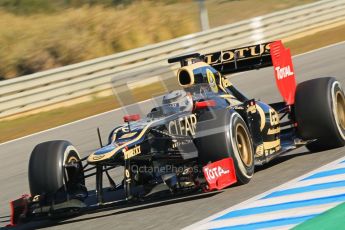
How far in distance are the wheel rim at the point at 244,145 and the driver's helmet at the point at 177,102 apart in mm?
591

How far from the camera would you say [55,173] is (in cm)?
775

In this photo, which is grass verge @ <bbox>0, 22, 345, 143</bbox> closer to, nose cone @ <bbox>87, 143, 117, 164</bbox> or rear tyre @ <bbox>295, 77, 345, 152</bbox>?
rear tyre @ <bbox>295, 77, 345, 152</bbox>

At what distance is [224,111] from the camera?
312 inches

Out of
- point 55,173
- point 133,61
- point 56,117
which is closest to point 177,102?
point 55,173

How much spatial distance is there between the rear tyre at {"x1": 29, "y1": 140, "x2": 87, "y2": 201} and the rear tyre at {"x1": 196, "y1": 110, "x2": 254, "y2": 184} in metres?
1.29

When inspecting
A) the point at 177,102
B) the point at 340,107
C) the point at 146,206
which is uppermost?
the point at 177,102

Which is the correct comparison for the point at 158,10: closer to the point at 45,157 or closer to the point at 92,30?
the point at 92,30

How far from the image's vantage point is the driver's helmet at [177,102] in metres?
8.38

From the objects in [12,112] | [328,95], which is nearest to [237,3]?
[12,112]

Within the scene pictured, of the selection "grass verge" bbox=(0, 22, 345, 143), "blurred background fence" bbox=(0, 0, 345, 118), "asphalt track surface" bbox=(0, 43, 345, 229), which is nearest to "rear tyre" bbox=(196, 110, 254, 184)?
"asphalt track surface" bbox=(0, 43, 345, 229)

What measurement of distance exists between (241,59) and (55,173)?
3.10 meters

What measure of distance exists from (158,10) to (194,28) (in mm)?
1630

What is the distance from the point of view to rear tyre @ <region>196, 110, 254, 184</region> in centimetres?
768

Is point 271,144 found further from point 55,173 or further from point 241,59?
point 55,173
